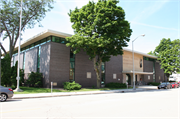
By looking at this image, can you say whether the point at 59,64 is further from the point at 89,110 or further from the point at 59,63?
the point at 89,110

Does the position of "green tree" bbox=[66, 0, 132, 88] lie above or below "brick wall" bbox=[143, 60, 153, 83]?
above

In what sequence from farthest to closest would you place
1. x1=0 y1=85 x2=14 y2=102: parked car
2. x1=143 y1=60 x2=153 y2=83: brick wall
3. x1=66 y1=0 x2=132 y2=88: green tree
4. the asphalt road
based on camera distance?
x1=143 y1=60 x2=153 y2=83: brick wall → x1=66 y1=0 x2=132 y2=88: green tree → x1=0 y1=85 x2=14 y2=102: parked car → the asphalt road

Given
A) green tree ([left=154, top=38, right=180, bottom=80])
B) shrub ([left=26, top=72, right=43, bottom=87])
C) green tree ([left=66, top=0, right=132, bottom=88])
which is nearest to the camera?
green tree ([left=66, top=0, right=132, bottom=88])

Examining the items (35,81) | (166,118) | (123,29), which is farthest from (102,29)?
(166,118)

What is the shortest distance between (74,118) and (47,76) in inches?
707

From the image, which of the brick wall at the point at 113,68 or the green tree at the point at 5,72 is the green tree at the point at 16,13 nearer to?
the green tree at the point at 5,72

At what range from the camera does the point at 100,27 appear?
20.9m

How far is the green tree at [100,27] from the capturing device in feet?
66.8

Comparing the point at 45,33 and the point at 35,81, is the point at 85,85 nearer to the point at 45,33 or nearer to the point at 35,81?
the point at 35,81

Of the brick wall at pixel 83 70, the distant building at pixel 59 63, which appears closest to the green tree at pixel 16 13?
the distant building at pixel 59 63

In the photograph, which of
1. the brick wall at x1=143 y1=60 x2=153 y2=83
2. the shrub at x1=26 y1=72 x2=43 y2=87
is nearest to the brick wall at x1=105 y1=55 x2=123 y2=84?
the brick wall at x1=143 y1=60 x2=153 y2=83

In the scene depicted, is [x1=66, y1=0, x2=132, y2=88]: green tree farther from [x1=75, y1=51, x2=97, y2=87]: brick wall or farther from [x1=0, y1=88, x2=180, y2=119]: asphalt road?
[x1=0, y1=88, x2=180, y2=119]: asphalt road

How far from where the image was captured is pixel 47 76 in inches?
908

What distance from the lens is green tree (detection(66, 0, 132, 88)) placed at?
20.4m
